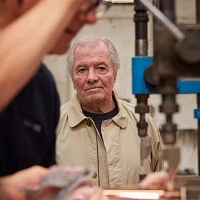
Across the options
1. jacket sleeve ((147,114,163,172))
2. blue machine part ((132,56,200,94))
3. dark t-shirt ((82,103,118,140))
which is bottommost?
jacket sleeve ((147,114,163,172))

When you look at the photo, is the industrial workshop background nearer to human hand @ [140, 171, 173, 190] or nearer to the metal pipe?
human hand @ [140, 171, 173, 190]

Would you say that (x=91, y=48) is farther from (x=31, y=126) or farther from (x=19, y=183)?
(x=19, y=183)

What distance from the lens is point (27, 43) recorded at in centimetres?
95

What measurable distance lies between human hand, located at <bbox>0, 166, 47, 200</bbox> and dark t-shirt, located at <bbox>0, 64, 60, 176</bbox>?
0.20m

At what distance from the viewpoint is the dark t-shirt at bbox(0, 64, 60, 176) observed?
4.13ft

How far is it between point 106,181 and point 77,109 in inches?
15.9

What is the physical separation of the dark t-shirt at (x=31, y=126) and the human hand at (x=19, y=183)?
197mm

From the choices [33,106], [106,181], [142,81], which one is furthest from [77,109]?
[33,106]

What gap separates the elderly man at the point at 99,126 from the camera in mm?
2572

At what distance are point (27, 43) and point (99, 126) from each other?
175 centimetres

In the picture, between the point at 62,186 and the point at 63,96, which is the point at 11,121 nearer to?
the point at 62,186

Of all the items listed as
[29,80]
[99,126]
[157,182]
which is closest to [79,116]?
[99,126]

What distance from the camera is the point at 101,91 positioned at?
2.75 metres

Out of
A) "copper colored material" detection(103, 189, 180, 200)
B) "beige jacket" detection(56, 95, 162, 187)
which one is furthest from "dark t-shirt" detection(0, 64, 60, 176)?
"beige jacket" detection(56, 95, 162, 187)
